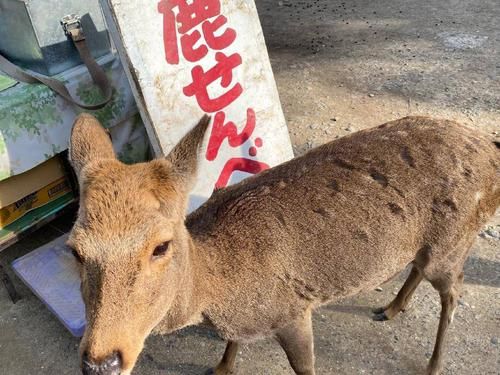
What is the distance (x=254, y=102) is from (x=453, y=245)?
2.11 metres

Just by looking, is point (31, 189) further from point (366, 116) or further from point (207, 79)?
point (366, 116)

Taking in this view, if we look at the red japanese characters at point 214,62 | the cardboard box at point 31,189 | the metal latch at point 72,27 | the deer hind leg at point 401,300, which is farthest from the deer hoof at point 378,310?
the metal latch at point 72,27

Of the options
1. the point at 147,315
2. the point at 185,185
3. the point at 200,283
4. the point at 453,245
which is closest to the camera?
the point at 147,315

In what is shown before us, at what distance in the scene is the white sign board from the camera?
373cm

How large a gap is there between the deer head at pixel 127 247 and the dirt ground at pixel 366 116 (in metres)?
1.67

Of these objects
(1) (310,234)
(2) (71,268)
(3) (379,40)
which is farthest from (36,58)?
(3) (379,40)

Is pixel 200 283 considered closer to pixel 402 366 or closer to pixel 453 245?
pixel 453 245

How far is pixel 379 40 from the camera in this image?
291 inches

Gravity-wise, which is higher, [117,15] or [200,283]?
[117,15]

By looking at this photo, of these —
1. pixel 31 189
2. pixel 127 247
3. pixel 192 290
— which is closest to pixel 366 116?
pixel 31 189

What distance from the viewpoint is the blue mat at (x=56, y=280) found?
12.3ft

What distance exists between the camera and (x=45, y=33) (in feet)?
12.6

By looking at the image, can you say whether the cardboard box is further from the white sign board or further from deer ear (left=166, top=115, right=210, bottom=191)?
deer ear (left=166, top=115, right=210, bottom=191)

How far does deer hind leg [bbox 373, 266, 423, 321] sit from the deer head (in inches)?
76.7
